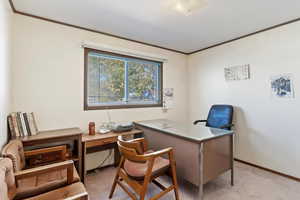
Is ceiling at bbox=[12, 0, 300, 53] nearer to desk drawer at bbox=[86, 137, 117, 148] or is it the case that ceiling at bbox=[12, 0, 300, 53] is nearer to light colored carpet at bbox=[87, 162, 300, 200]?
desk drawer at bbox=[86, 137, 117, 148]

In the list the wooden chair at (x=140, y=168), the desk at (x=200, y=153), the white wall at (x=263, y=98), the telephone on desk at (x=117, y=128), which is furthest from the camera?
the telephone on desk at (x=117, y=128)

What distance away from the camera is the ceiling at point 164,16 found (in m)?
1.92

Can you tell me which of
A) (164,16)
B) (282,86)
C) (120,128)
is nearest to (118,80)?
(120,128)

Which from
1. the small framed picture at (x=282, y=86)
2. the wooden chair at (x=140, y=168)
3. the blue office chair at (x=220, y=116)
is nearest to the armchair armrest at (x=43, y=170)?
the wooden chair at (x=140, y=168)

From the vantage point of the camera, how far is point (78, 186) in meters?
1.37

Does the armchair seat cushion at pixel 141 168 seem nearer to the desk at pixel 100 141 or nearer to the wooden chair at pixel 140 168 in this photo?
the wooden chair at pixel 140 168

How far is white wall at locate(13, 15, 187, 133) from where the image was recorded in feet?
6.82

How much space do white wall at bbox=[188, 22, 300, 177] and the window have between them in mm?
1344

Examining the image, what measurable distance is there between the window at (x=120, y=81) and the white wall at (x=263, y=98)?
1.34 m

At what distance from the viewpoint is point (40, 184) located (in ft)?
4.69

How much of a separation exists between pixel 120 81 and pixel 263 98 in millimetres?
2572

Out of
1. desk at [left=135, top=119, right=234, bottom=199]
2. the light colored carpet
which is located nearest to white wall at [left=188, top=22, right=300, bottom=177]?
the light colored carpet

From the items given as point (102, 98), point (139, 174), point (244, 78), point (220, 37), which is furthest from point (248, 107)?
point (102, 98)

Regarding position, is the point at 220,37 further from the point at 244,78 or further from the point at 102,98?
the point at 102,98
